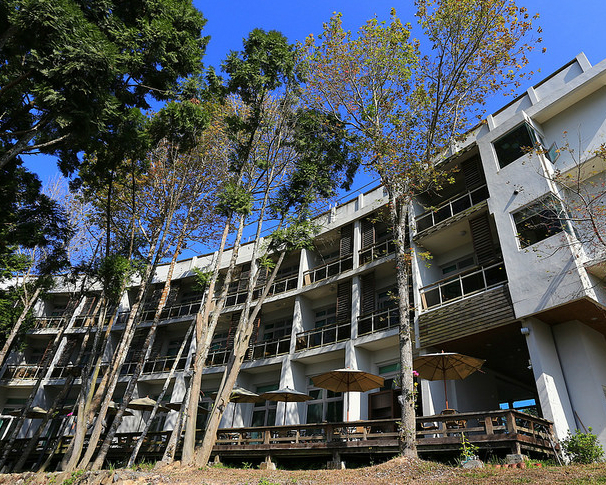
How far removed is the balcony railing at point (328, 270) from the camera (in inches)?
717

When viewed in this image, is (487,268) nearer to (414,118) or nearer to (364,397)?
(414,118)

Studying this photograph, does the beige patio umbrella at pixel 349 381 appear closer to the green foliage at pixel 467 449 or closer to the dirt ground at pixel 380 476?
the dirt ground at pixel 380 476

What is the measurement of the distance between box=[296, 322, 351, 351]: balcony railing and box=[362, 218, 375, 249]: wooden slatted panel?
11.8ft

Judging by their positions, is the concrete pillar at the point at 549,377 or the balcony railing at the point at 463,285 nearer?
the concrete pillar at the point at 549,377

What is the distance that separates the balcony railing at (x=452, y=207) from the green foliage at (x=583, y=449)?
23.5ft

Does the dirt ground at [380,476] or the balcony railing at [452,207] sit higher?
the balcony railing at [452,207]

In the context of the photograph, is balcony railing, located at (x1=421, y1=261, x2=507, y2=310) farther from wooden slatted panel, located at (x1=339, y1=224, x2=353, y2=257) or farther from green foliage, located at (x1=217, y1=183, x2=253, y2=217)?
green foliage, located at (x1=217, y1=183, x2=253, y2=217)

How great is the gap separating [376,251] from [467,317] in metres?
5.64

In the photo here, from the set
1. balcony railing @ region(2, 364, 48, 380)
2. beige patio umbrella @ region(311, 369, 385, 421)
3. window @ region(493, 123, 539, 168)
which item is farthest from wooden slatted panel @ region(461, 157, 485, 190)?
balcony railing @ region(2, 364, 48, 380)

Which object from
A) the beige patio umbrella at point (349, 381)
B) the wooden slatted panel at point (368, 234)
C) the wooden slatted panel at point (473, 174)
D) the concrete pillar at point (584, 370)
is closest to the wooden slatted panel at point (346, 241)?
the wooden slatted panel at point (368, 234)

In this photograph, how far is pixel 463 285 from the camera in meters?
12.9

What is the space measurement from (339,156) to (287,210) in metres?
3.07

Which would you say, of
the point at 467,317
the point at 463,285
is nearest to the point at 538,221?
the point at 463,285

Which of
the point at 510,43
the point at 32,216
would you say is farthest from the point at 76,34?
the point at 510,43
